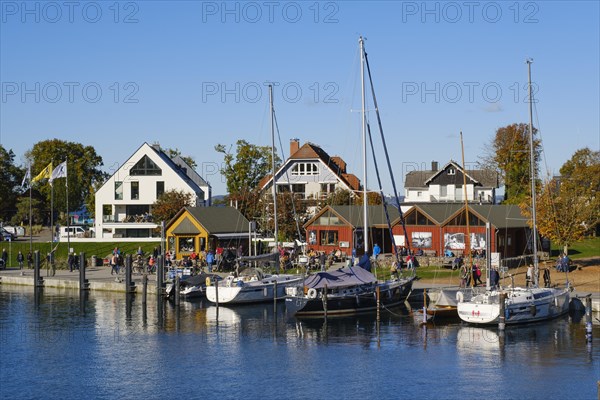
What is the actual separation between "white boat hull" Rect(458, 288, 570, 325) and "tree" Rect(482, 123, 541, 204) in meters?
60.1

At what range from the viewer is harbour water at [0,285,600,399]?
3197 centimetres

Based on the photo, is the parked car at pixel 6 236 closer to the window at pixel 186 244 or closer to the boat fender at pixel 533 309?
the window at pixel 186 244

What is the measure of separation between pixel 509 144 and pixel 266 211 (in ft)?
156

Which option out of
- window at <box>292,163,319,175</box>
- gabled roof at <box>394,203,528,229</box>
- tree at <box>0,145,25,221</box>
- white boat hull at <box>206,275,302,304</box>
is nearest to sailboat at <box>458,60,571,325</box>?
white boat hull at <box>206,275,302,304</box>

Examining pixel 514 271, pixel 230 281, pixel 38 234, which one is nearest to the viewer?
pixel 230 281

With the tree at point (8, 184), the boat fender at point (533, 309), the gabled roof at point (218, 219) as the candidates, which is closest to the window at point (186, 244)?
the gabled roof at point (218, 219)

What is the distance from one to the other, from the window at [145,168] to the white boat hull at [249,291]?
139ft

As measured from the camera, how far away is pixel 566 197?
62.0m

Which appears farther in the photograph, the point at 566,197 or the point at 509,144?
the point at 509,144

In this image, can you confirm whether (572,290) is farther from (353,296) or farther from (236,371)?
(236,371)

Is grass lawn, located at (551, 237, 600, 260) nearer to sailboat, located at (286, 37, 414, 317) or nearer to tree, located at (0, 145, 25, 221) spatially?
sailboat, located at (286, 37, 414, 317)

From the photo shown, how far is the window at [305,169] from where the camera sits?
4021 inches

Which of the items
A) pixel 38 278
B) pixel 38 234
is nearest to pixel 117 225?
pixel 38 234

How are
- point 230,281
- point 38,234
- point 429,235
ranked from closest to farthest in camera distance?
point 230,281 → point 429,235 → point 38,234
